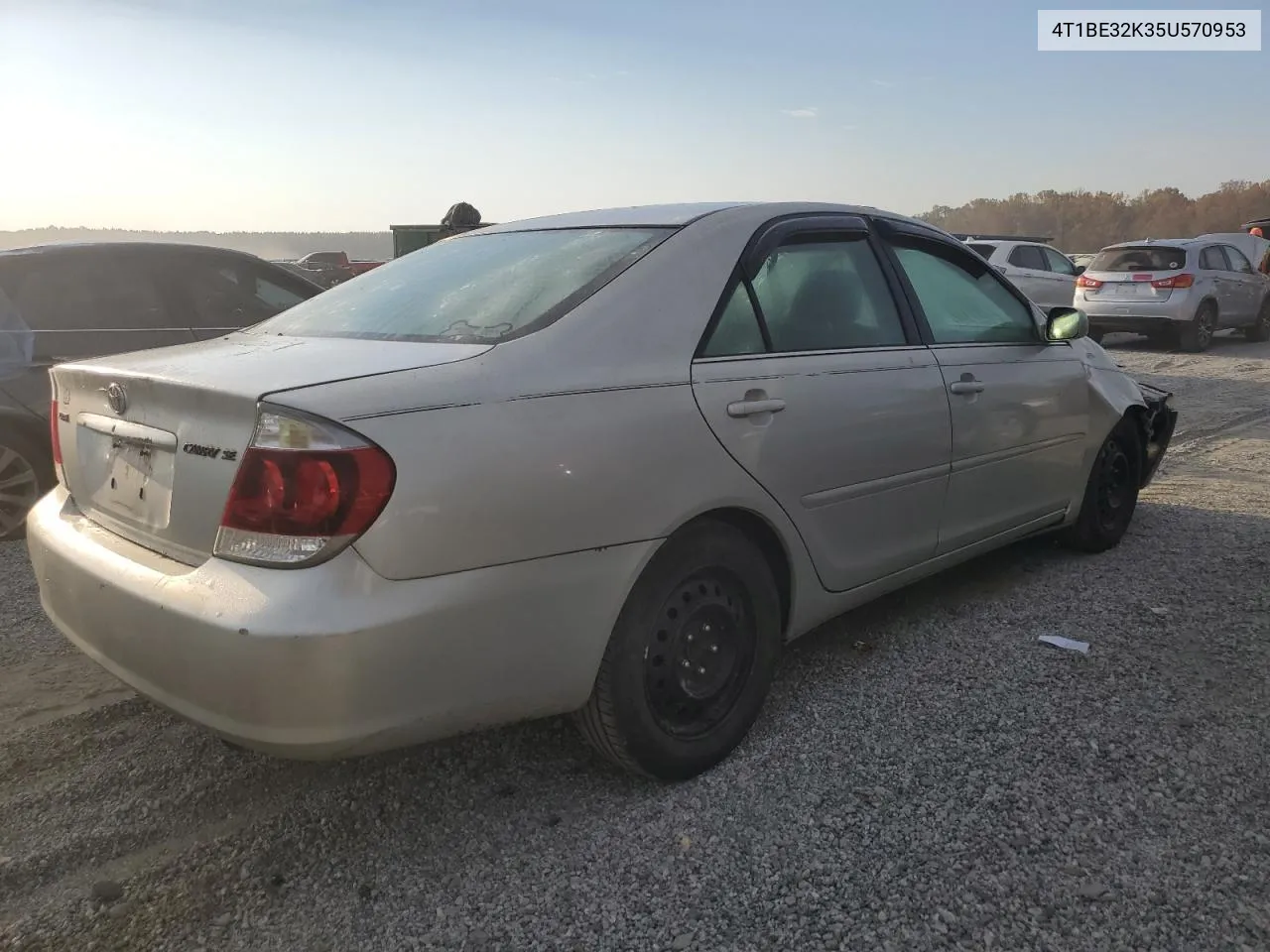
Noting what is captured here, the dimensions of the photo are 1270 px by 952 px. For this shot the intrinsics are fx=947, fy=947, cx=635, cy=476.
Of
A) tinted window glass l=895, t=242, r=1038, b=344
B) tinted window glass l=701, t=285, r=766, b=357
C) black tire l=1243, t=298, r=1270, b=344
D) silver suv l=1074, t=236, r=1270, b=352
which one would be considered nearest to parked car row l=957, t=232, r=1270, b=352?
silver suv l=1074, t=236, r=1270, b=352

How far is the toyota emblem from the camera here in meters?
2.35

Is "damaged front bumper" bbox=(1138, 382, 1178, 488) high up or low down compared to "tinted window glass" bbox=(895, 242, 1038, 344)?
down

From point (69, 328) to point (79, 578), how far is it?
10.9 feet

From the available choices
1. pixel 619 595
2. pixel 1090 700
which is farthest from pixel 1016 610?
pixel 619 595

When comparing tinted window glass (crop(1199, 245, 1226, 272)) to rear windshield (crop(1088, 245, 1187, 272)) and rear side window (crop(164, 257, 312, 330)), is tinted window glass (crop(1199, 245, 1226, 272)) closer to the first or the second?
rear windshield (crop(1088, 245, 1187, 272))

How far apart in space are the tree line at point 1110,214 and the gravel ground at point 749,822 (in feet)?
177

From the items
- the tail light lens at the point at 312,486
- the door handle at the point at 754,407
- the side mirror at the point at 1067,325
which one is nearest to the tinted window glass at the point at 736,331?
the door handle at the point at 754,407

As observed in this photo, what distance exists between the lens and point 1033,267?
1545cm

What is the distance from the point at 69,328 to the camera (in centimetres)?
504

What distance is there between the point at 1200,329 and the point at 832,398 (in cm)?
1351

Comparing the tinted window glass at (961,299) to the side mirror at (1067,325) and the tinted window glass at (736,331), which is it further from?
the tinted window glass at (736,331)

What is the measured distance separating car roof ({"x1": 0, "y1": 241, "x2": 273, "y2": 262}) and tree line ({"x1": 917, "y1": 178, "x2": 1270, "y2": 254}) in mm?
52299

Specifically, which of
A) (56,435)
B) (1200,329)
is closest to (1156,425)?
(56,435)

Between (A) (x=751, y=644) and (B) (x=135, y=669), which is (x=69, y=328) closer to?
(B) (x=135, y=669)
